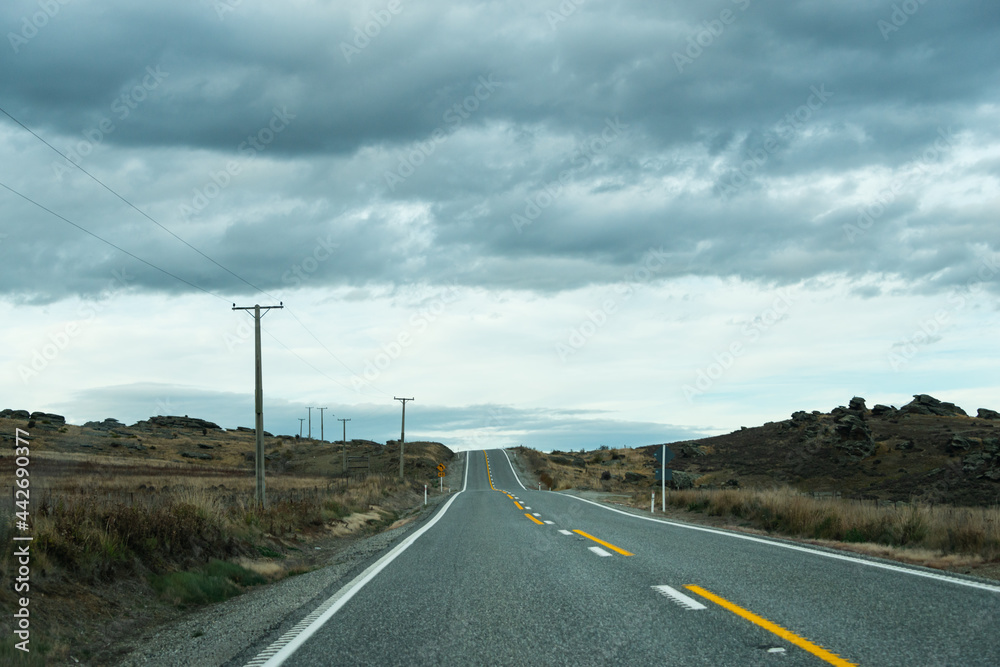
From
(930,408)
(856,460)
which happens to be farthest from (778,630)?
(930,408)

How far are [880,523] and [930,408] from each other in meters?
74.1

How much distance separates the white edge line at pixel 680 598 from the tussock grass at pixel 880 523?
6732mm

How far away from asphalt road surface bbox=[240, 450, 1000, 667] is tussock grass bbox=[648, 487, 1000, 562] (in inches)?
115

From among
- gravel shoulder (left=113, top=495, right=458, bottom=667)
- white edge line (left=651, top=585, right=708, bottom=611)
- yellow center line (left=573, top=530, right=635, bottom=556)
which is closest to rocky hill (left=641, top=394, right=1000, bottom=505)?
yellow center line (left=573, top=530, right=635, bottom=556)

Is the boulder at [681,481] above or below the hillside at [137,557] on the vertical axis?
below

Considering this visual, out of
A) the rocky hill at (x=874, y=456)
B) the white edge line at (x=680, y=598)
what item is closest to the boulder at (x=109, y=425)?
the rocky hill at (x=874, y=456)

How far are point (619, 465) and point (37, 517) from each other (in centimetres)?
8763

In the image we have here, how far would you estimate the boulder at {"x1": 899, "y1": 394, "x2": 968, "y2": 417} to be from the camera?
77.6m

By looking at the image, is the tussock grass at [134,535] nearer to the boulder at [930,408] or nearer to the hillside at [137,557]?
the hillside at [137,557]

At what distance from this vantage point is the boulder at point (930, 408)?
77.6 meters

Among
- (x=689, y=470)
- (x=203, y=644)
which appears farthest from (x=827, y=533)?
(x=689, y=470)

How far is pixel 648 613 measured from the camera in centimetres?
711

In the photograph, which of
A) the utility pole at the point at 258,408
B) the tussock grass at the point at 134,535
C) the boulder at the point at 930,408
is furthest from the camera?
the boulder at the point at 930,408

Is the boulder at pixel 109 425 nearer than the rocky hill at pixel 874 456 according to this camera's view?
No
